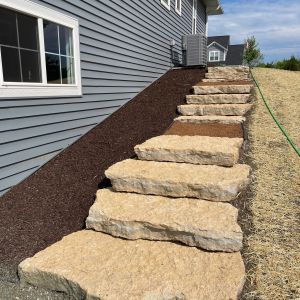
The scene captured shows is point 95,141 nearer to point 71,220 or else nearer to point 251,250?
point 71,220

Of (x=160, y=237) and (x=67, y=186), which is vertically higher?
(x=67, y=186)

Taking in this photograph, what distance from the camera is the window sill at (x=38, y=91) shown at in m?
3.37

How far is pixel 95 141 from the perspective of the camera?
4812mm

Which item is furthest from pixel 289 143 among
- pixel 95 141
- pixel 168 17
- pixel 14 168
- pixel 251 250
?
pixel 168 17

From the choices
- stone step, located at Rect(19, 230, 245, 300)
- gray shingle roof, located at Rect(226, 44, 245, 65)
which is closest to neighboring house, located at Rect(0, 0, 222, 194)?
stone step, located at Rect(19, 230, 245, 300)

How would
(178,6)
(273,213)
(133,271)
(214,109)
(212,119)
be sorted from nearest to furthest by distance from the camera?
(133,271), (273,213), (212,119), (214,109), (178,6)

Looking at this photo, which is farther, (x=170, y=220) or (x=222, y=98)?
(x=222, y=98)

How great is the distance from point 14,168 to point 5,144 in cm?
33

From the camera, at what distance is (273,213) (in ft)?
9.29

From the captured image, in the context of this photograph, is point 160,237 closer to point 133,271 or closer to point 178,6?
point 133,271

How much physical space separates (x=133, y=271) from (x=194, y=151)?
1602 millimetres

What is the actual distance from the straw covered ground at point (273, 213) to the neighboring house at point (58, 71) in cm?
264

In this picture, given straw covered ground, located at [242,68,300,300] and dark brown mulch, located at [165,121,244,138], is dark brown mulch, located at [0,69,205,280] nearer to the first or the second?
dark brown mulch, located at [165,121,244,138]

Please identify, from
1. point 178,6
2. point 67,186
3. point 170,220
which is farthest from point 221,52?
point 170,220
